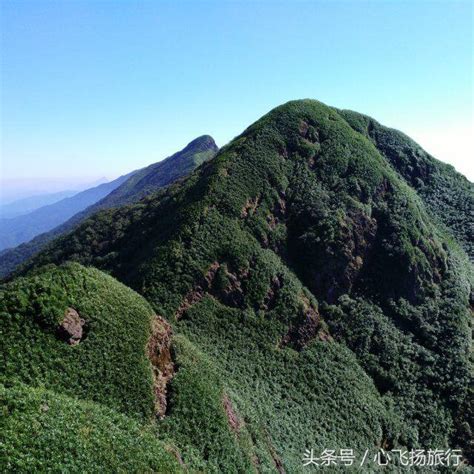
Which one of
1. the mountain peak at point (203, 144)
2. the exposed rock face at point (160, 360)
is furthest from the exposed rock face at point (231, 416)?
the mountain peak at point (203, 144)

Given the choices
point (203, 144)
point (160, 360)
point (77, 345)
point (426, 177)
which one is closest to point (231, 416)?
point (160, 360)

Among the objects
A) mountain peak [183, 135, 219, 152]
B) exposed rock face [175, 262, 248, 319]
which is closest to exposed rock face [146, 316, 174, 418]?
exposed rock face [175, 262, 248, 319]

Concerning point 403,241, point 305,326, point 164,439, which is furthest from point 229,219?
point 164,439

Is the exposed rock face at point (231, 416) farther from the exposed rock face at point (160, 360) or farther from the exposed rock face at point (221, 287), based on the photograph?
the exposed rock face at point (221, 287)

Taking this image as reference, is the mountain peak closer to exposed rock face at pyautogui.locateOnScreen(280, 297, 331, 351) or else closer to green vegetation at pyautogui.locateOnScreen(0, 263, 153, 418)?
exposed rock face at pyautogui.locateOnScreen(280, 297, 331, 351)

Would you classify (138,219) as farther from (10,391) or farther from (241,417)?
(10,391)

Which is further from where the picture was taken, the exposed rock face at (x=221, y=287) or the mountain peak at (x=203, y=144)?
the mountain peak at (x=203, y=144)
